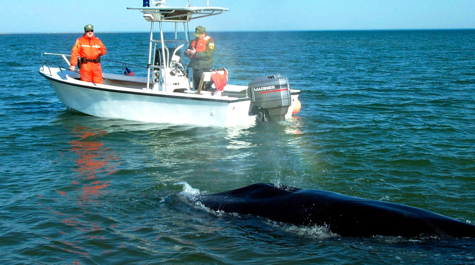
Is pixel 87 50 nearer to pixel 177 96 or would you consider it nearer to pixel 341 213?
pixel 177 96

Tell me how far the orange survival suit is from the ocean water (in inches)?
52.1

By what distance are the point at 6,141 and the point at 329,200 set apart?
32.3 feet

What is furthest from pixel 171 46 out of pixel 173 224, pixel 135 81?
pixel 173 224

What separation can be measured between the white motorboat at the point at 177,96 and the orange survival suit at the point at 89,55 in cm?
28

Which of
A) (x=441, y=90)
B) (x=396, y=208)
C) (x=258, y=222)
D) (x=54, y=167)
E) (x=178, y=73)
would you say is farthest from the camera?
(x=441, y=90)

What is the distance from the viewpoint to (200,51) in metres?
15.0

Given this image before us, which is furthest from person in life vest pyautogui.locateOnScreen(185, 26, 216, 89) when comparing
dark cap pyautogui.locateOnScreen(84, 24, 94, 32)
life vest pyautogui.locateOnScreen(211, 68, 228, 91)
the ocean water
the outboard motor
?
dark cap pyautogui.locateOnScreen(84, 24, 94, 32)

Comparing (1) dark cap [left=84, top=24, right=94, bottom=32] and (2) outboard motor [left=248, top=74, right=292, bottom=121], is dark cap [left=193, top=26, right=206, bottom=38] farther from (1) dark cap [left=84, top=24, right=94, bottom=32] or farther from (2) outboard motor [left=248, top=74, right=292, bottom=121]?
(1) dark cap [left=84, top=24, right=94, bottom=32]

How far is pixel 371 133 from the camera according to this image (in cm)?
1434

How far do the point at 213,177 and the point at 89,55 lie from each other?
664 cm

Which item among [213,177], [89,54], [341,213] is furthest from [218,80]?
[341,213]

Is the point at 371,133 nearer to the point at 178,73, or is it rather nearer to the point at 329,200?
the point at 178,73

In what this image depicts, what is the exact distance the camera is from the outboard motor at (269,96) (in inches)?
553

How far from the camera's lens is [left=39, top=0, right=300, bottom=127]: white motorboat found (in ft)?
46.6
